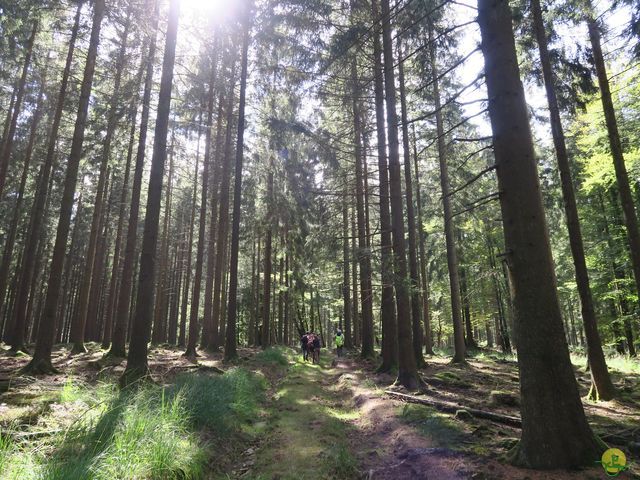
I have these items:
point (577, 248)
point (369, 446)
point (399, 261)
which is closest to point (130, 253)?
point (399, 261)

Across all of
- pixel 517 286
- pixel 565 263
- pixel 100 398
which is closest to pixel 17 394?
pixel 100 398

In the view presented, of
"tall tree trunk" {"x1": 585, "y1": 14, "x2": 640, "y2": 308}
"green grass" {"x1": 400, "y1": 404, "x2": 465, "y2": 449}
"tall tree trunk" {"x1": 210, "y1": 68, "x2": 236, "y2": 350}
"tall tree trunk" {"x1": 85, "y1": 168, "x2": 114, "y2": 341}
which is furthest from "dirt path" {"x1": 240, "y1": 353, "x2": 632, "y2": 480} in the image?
"tall tree trunk" {"x1": 85, "y1": 168, "x2": 114, "y2": 341}

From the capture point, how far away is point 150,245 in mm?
9820

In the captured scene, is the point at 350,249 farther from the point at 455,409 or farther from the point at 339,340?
the point at 455,409

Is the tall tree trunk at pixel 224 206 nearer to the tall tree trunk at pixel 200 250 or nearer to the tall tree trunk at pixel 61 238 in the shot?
the tall tree trunk at pixel 200 250

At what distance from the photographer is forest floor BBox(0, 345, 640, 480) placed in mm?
4227

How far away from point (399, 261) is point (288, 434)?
19.7ft

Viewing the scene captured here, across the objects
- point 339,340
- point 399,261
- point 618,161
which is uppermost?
point 618,161

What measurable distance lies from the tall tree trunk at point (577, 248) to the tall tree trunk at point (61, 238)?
14.1 meters

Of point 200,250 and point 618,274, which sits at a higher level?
point 200,250

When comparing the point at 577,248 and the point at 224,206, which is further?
the point at 224,206

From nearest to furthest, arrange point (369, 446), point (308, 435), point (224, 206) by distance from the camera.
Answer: point (369, 446) < point (308, 435) < point (224, 206)

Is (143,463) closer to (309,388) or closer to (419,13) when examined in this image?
(309,388)

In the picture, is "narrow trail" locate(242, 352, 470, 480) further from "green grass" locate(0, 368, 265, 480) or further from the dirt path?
"green grass" locate(0, 368, 265, 480)
